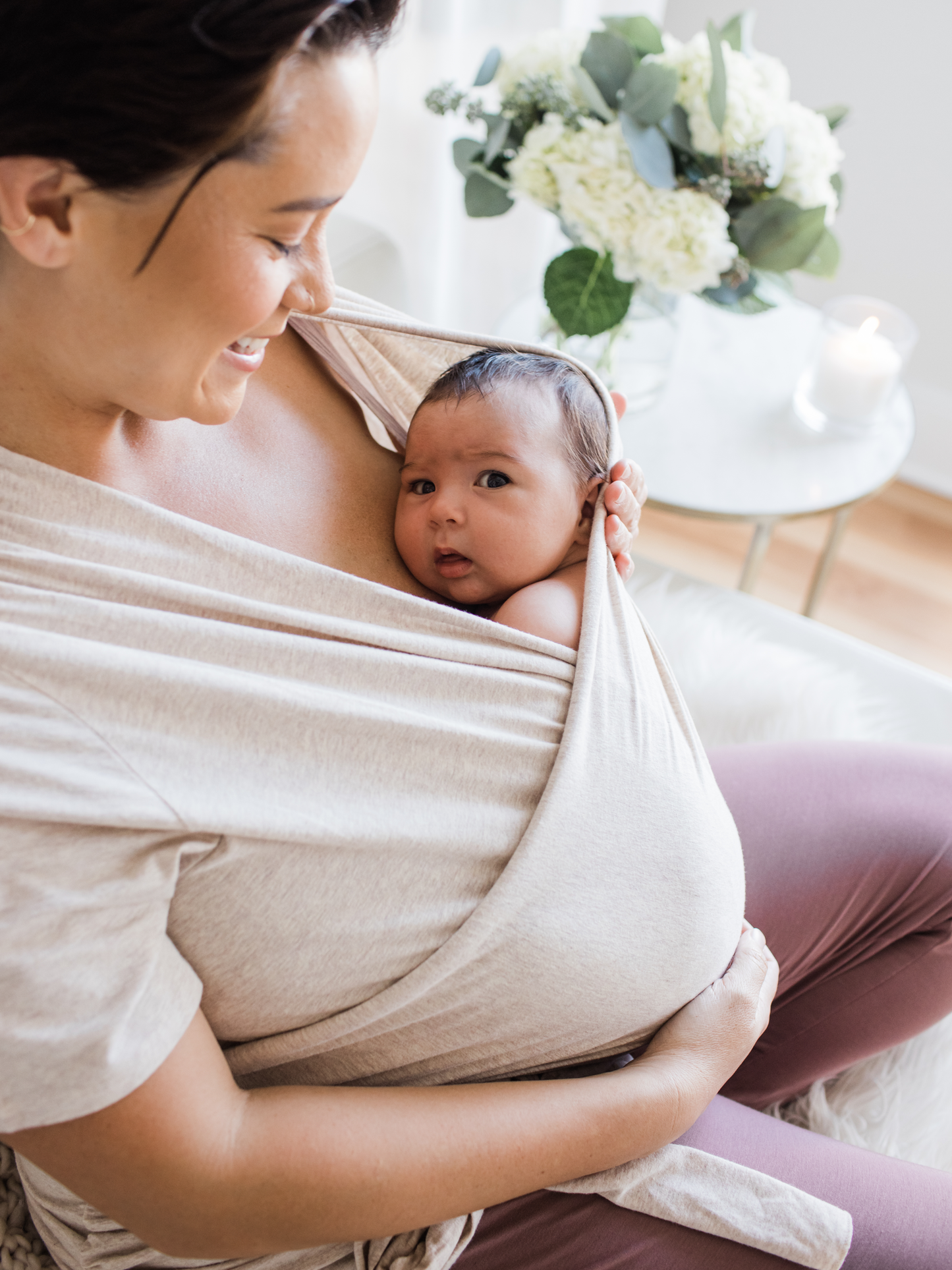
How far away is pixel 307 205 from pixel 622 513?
1.49 ft

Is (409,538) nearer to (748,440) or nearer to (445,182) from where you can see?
(748,440)

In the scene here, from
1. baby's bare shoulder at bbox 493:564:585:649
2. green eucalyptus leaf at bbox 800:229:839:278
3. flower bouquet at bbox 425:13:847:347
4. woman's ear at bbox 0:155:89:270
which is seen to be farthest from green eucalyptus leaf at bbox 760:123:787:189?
woman's ear at bbox 0:155:89:270

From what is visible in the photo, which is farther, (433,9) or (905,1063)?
(433,9)

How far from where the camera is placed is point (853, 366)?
153cm

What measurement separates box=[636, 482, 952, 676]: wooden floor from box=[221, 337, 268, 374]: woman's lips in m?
1.55

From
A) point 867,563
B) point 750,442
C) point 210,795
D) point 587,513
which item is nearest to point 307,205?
point 210,795

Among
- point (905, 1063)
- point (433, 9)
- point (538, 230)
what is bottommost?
point (905, 1063)

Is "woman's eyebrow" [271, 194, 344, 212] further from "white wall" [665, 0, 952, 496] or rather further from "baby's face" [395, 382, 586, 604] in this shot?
"white wall" [665, 0, 952, 496]

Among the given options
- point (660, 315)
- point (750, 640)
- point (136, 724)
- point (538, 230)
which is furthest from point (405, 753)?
point (538, 230)

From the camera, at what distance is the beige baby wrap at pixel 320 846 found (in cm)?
58

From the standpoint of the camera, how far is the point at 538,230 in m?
2.32

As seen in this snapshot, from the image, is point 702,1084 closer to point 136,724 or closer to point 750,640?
point 136,724

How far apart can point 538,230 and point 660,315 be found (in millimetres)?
899

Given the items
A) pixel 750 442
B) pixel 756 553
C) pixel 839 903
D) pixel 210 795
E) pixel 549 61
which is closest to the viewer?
pixel 210 795
